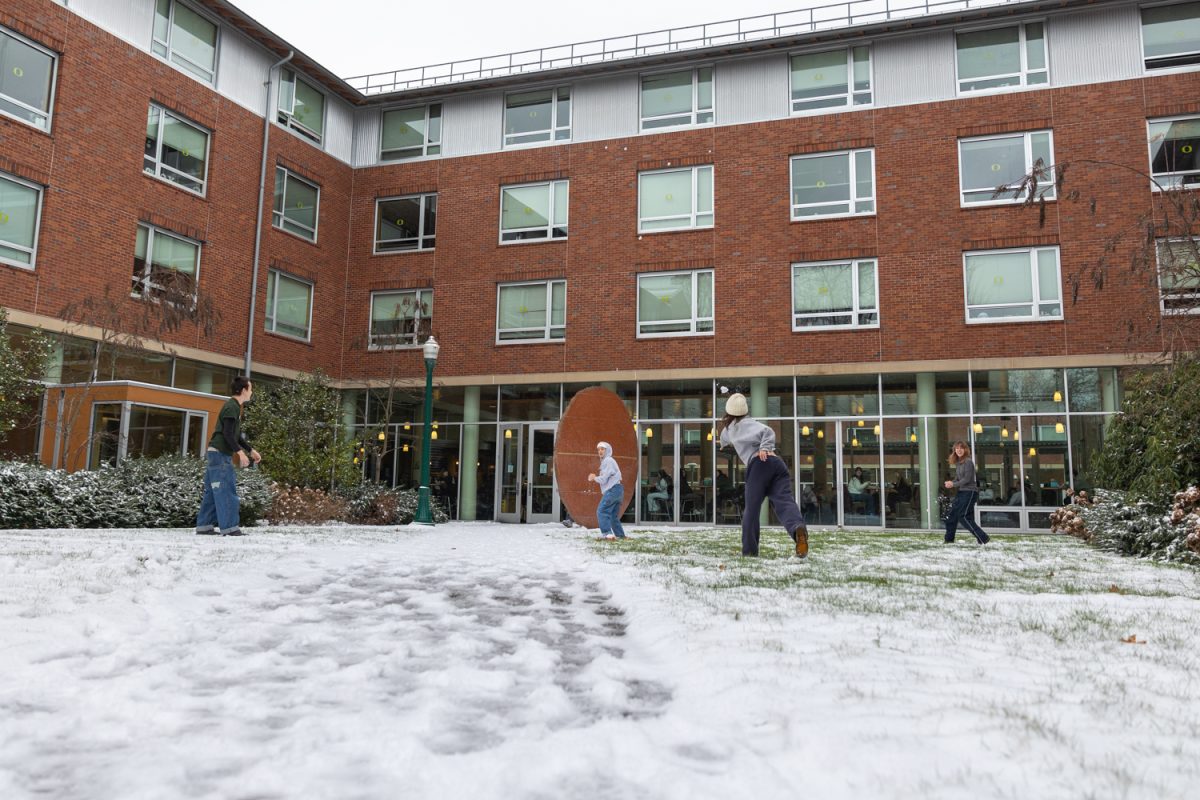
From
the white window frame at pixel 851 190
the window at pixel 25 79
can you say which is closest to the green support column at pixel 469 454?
the white window frame at pixel 851 190

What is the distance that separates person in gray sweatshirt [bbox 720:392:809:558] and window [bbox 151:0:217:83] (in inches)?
669

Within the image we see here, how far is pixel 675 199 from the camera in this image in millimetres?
22234

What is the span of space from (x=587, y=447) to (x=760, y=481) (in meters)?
7.52

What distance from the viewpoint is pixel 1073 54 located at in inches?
781

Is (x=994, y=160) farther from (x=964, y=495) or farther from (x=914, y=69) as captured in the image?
(x=964, y=495)

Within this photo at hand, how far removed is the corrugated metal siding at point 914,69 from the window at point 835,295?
4.17m

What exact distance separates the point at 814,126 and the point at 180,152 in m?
15.0

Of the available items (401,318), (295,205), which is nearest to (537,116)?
(401,318)

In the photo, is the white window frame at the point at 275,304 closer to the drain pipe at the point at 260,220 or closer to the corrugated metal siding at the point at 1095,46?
the drain pipe at the point at 260,220

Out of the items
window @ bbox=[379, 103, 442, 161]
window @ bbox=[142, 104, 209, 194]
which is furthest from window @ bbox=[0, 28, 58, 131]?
window @ bbox=[379, 103, 442, 161]

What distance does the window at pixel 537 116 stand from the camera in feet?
77.4

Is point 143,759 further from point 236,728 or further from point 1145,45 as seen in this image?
point 1145,45

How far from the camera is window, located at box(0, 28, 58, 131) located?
16125 mm

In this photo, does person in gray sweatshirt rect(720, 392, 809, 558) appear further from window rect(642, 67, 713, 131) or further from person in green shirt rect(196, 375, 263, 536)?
window rect(642, 67, 713, 131)
